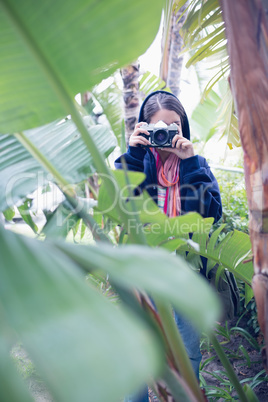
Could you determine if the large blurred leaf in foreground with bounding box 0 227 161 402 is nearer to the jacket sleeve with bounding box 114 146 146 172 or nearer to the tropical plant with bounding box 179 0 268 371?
the tropical plant with bounding box 179 0 268 371

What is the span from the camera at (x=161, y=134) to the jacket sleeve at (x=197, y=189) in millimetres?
80

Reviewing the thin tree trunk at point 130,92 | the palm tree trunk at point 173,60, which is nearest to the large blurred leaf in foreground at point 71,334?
the thin tree trunk at point 130,92

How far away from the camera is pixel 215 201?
33.1 inches

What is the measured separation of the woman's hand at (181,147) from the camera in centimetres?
85

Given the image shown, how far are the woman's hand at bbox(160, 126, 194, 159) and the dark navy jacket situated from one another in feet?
0.08

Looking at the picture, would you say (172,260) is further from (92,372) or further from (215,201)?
(215,201)

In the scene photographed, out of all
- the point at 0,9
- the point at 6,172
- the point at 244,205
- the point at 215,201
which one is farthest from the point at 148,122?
the point at 244,205

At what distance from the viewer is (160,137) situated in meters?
0.88

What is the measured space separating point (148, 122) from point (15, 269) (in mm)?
840

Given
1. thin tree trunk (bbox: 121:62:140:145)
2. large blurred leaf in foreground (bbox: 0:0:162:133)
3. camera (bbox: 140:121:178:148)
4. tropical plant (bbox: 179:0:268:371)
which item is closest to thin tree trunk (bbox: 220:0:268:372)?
tropical plant (bbox: 179:0:268:371)

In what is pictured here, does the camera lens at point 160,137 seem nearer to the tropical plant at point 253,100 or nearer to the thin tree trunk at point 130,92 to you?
the tropical plant at point 253,100

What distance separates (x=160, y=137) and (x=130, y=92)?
0.78m

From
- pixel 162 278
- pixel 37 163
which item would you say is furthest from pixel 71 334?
pixel 37 163

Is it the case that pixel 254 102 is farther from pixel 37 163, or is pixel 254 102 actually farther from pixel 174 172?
pixel 174 172
